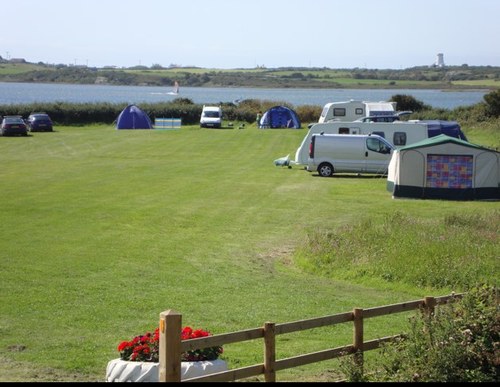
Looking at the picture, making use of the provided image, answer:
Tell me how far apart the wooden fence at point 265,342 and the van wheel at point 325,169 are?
27427 millimetres

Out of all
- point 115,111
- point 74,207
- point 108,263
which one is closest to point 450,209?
point 74,207

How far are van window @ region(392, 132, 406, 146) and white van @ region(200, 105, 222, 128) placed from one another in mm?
26332

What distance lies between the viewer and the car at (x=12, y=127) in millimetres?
57125

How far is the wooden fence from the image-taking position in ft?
28.0

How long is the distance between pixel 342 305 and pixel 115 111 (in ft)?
187

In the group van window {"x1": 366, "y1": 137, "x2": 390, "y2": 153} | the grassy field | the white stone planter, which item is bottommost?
the grassy field

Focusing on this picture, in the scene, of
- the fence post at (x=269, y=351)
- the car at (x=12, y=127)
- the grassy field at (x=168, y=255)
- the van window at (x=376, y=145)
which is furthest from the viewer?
the car at (x=12, y=127)

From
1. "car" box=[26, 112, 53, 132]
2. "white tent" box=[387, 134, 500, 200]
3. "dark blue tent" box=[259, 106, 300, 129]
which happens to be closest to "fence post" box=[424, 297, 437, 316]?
"white tent" box=[387, 134, 500, 200]

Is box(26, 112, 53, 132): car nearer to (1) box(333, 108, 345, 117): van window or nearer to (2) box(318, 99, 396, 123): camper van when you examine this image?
(2) box(318, 99, 396, 123): camper van

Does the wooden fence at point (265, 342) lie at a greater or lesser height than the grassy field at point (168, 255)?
greater

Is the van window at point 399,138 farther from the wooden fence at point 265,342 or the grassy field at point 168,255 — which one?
the wooden fence at point 265,342

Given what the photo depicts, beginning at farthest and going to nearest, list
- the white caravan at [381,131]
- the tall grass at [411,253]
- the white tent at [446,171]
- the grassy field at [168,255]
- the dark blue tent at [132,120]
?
the dark blue tent at [132,120] → the white caravan at [381,131] → the white tent at [446,171] → the tall grass at [411,253] → the grassy field at [168,255]

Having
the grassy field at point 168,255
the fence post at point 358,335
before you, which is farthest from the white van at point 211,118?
the fence post at point 358,335

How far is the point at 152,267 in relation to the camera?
19.4 m
